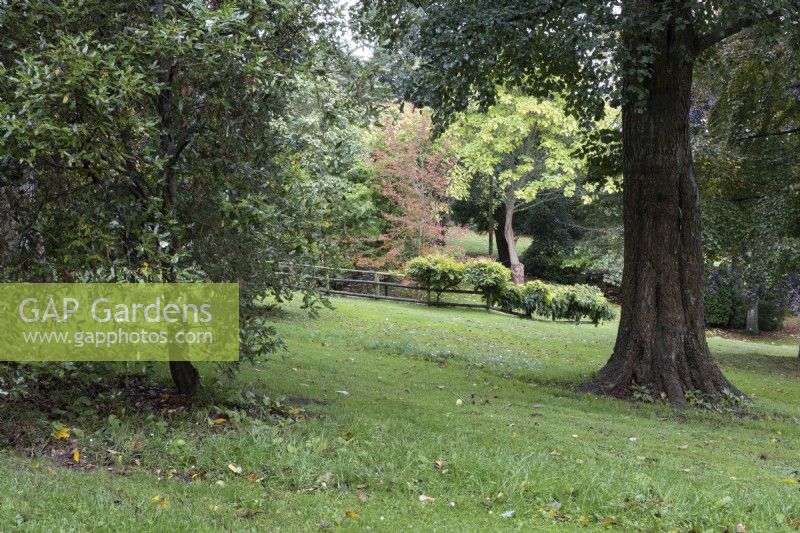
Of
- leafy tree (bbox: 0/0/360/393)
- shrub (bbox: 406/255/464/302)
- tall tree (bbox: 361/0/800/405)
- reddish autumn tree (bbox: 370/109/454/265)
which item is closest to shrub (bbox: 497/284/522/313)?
shrub (bbox: 406/255/464/302)

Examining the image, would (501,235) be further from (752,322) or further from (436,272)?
(436,272)

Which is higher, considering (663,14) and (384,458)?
(663,14)

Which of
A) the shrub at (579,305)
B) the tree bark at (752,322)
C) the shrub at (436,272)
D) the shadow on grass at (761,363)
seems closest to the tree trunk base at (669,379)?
the shadow on grass at (761,363)

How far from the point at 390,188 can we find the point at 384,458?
803 inches

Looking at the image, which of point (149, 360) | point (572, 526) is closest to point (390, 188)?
point (149, 360)

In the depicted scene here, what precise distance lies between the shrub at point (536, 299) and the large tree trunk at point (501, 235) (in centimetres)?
960

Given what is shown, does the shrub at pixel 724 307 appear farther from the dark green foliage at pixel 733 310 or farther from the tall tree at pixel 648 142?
the tall tree at pixel 648 142

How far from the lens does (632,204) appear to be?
31.8 ft

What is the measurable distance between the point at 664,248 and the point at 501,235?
24.1 meters

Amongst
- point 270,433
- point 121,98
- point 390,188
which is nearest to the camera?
point 121,98

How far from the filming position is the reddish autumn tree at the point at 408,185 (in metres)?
25.0

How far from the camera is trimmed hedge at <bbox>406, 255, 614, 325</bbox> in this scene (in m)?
21.8

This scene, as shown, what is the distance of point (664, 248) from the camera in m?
9.41

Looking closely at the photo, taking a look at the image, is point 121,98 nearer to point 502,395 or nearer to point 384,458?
point 384,458
